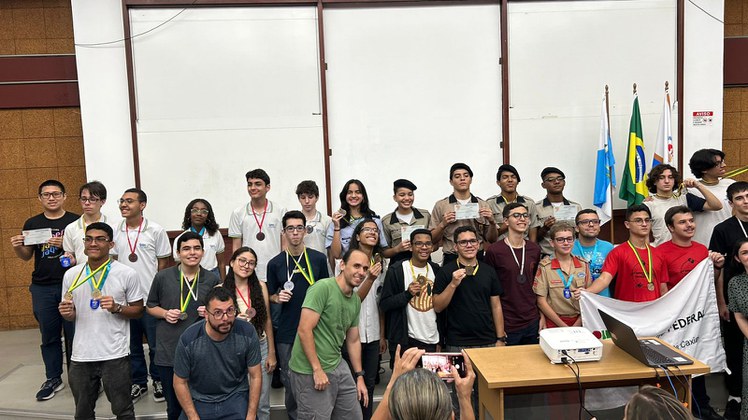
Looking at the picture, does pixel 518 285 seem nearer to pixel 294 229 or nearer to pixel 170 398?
pixel 294 229

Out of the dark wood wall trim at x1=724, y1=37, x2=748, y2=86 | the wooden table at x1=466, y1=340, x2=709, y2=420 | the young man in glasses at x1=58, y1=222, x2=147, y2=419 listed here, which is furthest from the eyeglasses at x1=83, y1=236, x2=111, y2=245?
the dark wood wall trim at x1=724, y1=37, x2=748, y2=86

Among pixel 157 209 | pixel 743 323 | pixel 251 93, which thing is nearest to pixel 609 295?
pixel 743 323

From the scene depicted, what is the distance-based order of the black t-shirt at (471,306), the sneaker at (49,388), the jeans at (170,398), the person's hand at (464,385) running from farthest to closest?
the sneaker at (49,388), the black t-shirt at (471,306), the jeans at (170,398), the person's hand at (464,385)

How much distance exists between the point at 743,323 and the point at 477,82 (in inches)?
146

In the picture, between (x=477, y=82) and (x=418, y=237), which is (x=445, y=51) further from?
(x=418, y=237)

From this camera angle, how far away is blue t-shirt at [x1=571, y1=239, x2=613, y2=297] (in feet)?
14.7

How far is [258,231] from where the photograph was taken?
16.8 ft

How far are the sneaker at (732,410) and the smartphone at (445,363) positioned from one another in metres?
2.92

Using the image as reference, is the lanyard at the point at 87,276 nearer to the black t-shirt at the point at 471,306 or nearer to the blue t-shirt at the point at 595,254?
the black t-shirt at the point at 471,306

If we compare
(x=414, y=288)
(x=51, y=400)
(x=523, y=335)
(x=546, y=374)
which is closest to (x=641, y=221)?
(x=523, y=335)

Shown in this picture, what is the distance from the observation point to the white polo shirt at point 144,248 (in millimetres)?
4797

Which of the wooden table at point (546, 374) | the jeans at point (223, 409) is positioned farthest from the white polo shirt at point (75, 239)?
the wooden table at point (546, 374)

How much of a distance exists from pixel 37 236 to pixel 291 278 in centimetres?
220

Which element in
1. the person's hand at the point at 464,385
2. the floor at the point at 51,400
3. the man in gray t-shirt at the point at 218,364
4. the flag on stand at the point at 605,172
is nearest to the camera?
the person's hand at the point at 464,385
